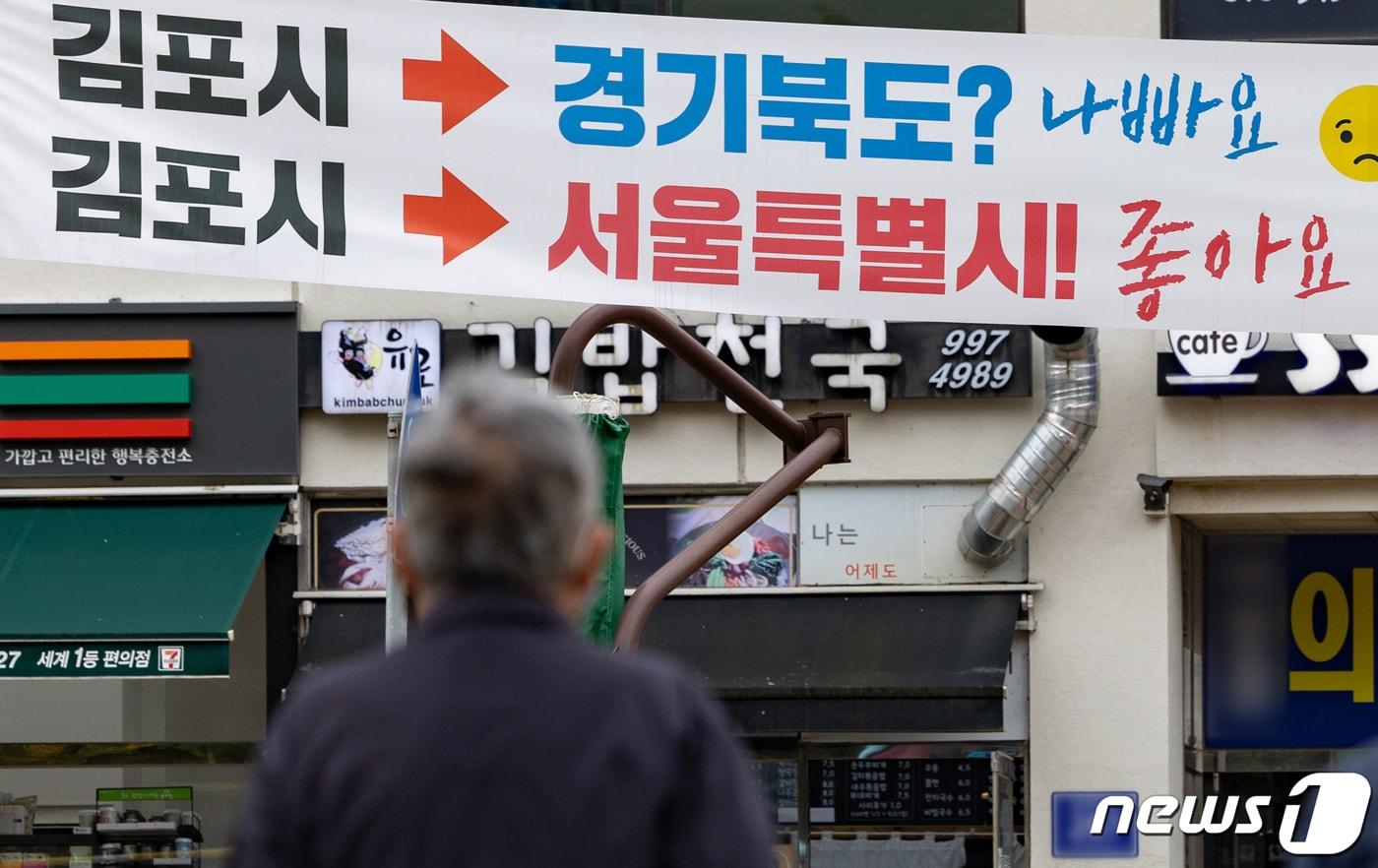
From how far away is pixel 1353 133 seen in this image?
18.8ft

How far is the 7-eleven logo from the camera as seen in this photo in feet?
33.9

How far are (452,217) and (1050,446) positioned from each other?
602 cm

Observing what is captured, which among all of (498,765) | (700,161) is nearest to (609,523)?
(700,161)

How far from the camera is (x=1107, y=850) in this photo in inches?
435

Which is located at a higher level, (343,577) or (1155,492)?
(1155,492)

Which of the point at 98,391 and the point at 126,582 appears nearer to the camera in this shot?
the point at 126,582

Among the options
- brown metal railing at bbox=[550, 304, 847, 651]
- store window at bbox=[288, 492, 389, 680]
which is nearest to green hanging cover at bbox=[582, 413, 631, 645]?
brown metal railing at bbox=[550, 304, 847, 651]

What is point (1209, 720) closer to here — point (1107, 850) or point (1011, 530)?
point (1107, 850)

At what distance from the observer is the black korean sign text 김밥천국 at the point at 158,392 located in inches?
442

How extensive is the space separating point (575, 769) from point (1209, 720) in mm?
11016

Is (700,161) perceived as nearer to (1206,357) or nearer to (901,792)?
(1206,357)

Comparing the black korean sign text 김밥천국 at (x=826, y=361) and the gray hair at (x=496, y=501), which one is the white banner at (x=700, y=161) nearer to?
the gray hair at (x=496, y=501)

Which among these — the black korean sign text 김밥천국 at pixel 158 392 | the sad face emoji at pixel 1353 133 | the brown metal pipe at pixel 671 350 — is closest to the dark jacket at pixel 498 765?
the brown metal pipe at pixel 671 350

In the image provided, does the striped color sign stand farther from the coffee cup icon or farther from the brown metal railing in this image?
the brown metal railing
